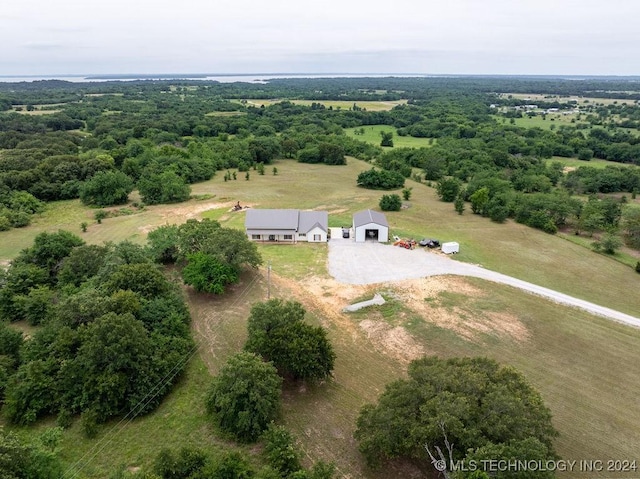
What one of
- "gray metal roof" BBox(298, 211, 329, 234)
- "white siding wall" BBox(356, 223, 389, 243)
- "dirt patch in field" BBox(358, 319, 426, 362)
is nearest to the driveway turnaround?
"white siding wall" BBox(356, 223, 389, 243)

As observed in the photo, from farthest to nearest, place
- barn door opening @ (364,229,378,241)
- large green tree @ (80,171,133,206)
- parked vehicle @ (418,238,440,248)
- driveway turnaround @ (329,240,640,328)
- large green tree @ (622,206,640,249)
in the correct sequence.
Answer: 1. large green tree @ (80,171,133,206)
2. large green tree @ (622,206,640,249)
3. barn door opening @ (364,229,378,241)
4. parked vehicle @ (418,238,440,248)
5. driveway turnaround @ (329,240,640,328)

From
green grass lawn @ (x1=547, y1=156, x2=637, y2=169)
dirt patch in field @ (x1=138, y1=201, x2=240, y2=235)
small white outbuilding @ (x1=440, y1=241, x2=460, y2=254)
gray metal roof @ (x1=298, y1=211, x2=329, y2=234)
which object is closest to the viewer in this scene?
small white outbuilding @ (x1=440, y1=241, x2=460, y2=254)

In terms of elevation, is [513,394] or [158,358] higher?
[513,394]

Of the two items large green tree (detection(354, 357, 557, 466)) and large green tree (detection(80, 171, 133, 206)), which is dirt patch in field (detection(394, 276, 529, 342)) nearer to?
large green tree (detection(354, 357, 557, 466))

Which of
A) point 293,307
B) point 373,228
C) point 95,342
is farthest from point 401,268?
point 95,342

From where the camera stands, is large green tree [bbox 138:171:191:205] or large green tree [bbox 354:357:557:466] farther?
large green tree [bbox 138:171:191:205]

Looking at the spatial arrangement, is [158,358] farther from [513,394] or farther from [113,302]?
[513,394]

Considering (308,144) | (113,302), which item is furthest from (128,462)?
(308,144)
